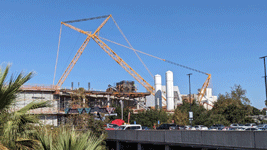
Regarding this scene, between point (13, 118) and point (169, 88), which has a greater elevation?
point (169, 88)

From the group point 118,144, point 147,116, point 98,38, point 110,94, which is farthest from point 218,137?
point 98,38

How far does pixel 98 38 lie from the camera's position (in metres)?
127

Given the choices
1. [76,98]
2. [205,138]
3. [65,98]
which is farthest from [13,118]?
[65,98]

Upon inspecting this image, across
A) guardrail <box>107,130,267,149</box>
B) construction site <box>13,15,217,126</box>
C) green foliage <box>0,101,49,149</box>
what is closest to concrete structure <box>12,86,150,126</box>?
construction site <box>13,15,217,126</box>

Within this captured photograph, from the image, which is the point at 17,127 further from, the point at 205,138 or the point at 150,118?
the point at 150,118

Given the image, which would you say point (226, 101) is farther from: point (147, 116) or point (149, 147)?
point (149, 147)

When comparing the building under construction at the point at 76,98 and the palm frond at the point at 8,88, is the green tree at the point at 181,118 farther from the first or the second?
the palm frond at the point at 8,88

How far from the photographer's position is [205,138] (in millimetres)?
23719

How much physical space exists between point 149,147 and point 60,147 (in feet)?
85.0

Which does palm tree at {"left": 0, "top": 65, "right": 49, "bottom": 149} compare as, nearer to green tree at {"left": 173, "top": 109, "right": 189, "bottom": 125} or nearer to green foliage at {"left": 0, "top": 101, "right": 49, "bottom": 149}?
green foliage at {"left": 0, "top": 101, "right": 49, "bottom": 149}

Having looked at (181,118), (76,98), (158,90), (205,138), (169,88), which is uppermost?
(169,88)

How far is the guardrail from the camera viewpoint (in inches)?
797

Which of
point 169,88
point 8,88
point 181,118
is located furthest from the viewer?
point 169,88

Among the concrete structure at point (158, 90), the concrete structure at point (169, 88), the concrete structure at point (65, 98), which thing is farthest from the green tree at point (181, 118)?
the concrete structure at point (158, 90)
